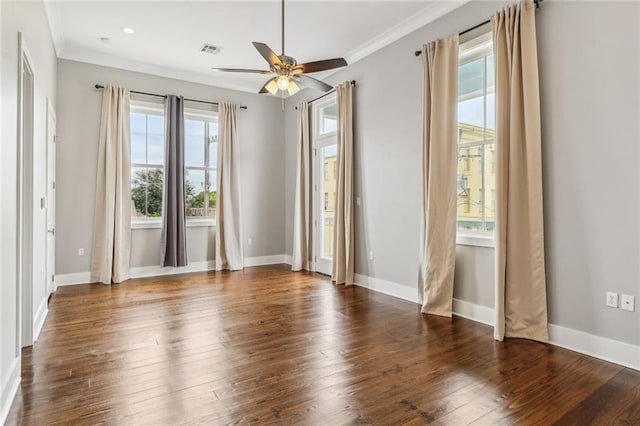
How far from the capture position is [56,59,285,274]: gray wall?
5.02 m

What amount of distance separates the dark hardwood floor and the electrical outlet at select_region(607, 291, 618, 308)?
424mm

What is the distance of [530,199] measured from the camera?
9.86ft

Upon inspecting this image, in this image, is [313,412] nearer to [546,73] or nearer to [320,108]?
[546,73]

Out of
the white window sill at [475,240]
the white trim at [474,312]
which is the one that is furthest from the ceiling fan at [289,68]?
the white trim at [474,312]

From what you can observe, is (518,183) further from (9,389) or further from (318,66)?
(9,389)

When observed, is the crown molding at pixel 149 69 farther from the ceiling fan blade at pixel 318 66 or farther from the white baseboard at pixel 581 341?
the white baseboard at pixel 581 341

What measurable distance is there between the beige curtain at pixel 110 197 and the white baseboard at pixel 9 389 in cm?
308

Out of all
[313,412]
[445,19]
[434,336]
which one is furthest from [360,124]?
[313,412]

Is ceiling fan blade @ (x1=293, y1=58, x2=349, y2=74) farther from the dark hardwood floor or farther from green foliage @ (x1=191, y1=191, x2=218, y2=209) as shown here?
green foliage @ (x1=191, y1=191, x2=218, y2=209)

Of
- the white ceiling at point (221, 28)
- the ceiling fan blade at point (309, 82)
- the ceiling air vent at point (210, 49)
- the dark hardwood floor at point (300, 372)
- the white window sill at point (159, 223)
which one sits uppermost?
the ceiling air vent at point (210, 49)

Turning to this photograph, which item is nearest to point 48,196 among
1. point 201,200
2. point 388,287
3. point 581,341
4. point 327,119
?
point 201,200

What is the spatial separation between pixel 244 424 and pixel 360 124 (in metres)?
4.03

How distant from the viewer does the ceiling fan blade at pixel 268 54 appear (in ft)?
9.43

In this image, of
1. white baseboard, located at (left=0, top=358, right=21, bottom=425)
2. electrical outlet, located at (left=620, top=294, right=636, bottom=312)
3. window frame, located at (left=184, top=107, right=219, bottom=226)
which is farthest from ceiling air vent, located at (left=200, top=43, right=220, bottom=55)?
electrical outlet, located at (left=620, top=294, right=636, bottom=312)
